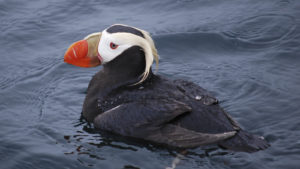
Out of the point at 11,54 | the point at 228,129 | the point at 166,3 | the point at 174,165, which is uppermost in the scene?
the point at 166,3

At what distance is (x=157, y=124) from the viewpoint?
465 centimetres

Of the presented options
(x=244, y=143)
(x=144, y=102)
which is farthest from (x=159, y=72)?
(x=244, y=143)

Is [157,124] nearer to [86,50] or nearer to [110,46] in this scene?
[110,46]

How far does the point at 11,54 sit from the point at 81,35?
1228 millimetres

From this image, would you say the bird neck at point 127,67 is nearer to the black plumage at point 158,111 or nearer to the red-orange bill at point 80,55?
the black plumage at point 158,111

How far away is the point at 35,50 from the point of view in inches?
294

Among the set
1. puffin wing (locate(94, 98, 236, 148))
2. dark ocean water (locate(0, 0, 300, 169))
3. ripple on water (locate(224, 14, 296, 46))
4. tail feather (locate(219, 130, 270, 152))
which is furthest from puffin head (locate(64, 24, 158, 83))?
ripple on water (locate(224, 14, 296, 46))

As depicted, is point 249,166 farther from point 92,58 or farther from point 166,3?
point 166,3

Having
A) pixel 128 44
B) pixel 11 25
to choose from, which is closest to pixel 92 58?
pixel 128 44

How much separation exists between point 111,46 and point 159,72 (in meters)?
1.66

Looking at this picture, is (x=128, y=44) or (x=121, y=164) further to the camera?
(x=128, y=44)

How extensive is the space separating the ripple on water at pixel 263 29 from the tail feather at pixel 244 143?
2.83 m

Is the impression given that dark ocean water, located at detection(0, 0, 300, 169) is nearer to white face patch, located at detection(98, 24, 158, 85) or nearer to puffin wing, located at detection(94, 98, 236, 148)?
puffin wing, located at detection(94, 98, 236, 148)

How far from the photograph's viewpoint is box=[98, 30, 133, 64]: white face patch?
4.95m
